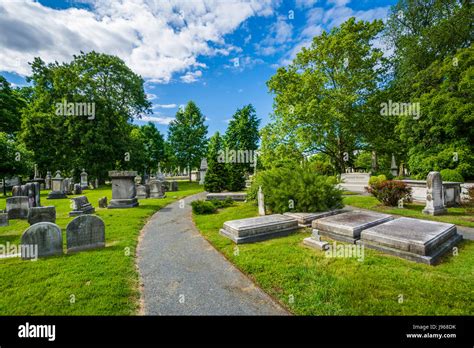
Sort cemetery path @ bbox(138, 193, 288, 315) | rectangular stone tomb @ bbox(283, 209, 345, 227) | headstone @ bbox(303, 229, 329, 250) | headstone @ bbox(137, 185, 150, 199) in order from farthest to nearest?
1. headstone @ bbox(137, 185, 150, 199)
2. rectangular stone tomb @ bbox(283, 209, 345, 227)
3. headstone @ bbox(303, 229, 329, 250)
4. cemetery path @ bbox(138, 193, 288, 315)

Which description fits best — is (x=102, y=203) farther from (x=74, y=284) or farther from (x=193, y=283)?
(x=193, y=283)

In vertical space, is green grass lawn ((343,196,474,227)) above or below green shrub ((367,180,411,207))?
below

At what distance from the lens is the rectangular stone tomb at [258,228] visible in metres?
6.15

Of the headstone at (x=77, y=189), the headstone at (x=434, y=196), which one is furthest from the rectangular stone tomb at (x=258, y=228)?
the headstone at (x=77, y=189)

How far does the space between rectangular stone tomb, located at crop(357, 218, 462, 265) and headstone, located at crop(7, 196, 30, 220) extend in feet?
49.8

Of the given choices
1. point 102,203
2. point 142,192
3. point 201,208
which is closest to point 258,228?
A: point 201,208

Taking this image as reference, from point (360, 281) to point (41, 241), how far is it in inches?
289

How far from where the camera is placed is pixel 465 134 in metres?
14.2

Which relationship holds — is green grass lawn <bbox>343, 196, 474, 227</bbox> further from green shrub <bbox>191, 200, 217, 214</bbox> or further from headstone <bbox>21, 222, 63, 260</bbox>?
headstone <bbox>21, 222, 63, 260</bbox>

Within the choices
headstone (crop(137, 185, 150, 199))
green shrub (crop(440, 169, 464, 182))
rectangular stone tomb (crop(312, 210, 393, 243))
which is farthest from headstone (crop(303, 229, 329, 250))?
headstone (crop(137, 185, 150, 199))

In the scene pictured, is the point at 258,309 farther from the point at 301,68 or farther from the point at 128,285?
the point at 301,68

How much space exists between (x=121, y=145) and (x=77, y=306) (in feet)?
96.8

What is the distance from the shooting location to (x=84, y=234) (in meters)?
5.66

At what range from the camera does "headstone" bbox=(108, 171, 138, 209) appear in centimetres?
1255
